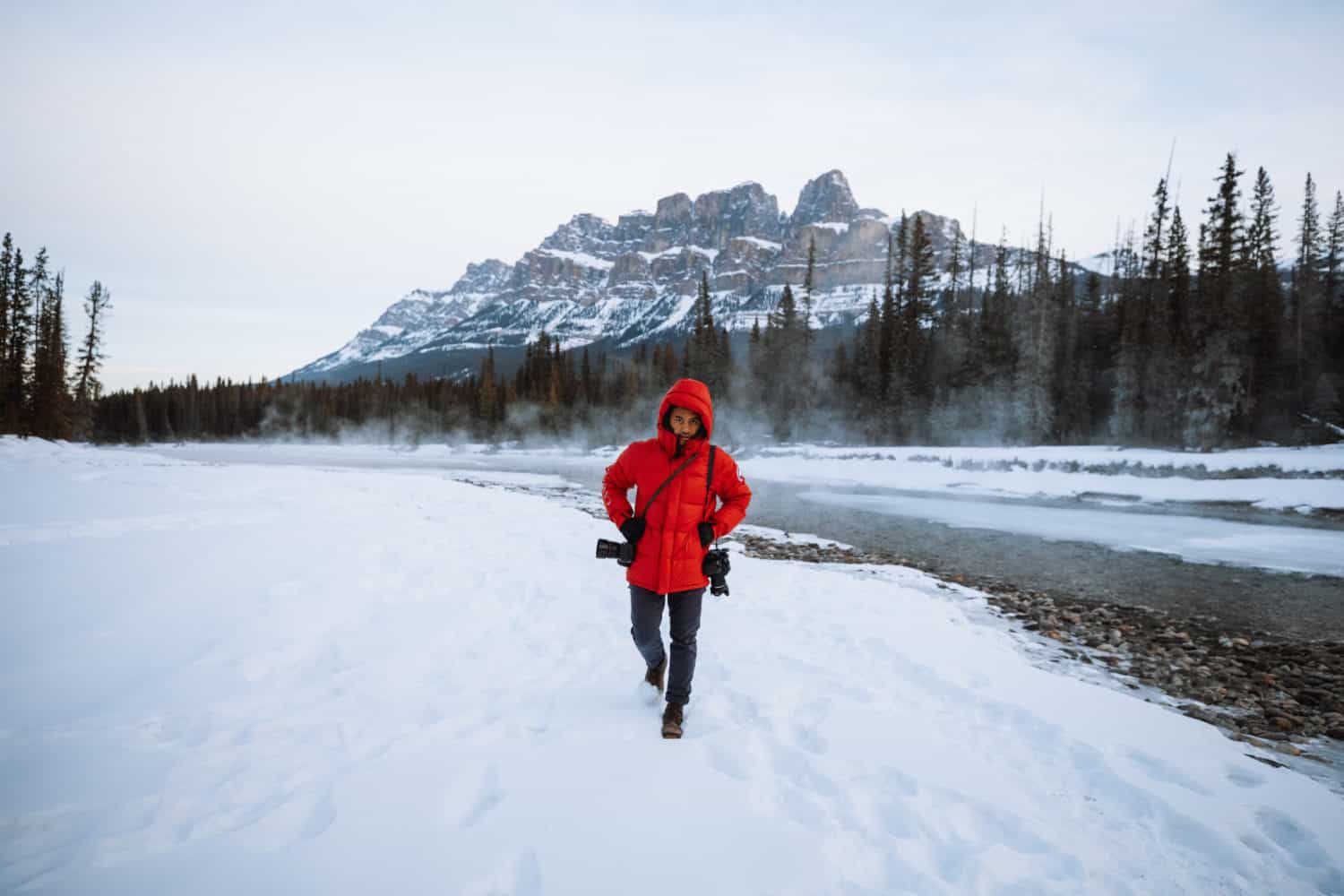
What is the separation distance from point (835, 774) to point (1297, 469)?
1095 inches

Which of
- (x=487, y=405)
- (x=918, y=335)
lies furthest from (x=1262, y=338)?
(x=487, y=405)

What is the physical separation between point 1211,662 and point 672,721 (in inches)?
239

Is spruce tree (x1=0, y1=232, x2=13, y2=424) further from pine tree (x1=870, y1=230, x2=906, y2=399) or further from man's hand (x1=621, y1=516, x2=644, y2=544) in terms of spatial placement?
pine tree (x1=870, y1=230, x2=906, y2=399)

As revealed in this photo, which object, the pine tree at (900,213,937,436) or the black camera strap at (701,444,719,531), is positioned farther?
the pine tree at (900,213,937,436)

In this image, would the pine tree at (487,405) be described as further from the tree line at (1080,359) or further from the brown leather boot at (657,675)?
the brown leather boot at (657,675)

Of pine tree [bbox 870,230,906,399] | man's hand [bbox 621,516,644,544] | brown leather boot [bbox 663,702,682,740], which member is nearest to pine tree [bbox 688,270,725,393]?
pine tree [bbox 870,230,906,399]

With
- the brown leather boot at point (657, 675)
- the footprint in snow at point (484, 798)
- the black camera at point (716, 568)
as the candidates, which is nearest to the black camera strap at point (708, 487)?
the black camera at point (716, 568)

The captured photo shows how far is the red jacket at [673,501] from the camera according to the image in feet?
12.1

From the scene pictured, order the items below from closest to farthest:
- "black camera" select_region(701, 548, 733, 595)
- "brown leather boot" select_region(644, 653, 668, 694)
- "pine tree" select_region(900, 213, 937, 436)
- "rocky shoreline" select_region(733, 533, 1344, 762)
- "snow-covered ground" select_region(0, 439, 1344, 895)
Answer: "snow-covered ground" select_region(0, 439, 1344, 895) → "black camera" select_region(701, 548, 733, 595) → "brown leather boot" select_region(644, 653, 668, 694) → "rocky shoreline" select_region(733, 533, 1344, 762) → "pine tree" select_region(900, 213, 937, 436)

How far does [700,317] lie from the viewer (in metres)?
66.6

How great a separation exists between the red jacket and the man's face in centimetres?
3

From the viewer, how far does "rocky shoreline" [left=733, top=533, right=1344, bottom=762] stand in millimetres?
4512

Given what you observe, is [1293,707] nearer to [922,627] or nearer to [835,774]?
[922,627]

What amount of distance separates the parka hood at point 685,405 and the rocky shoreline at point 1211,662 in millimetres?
4592
